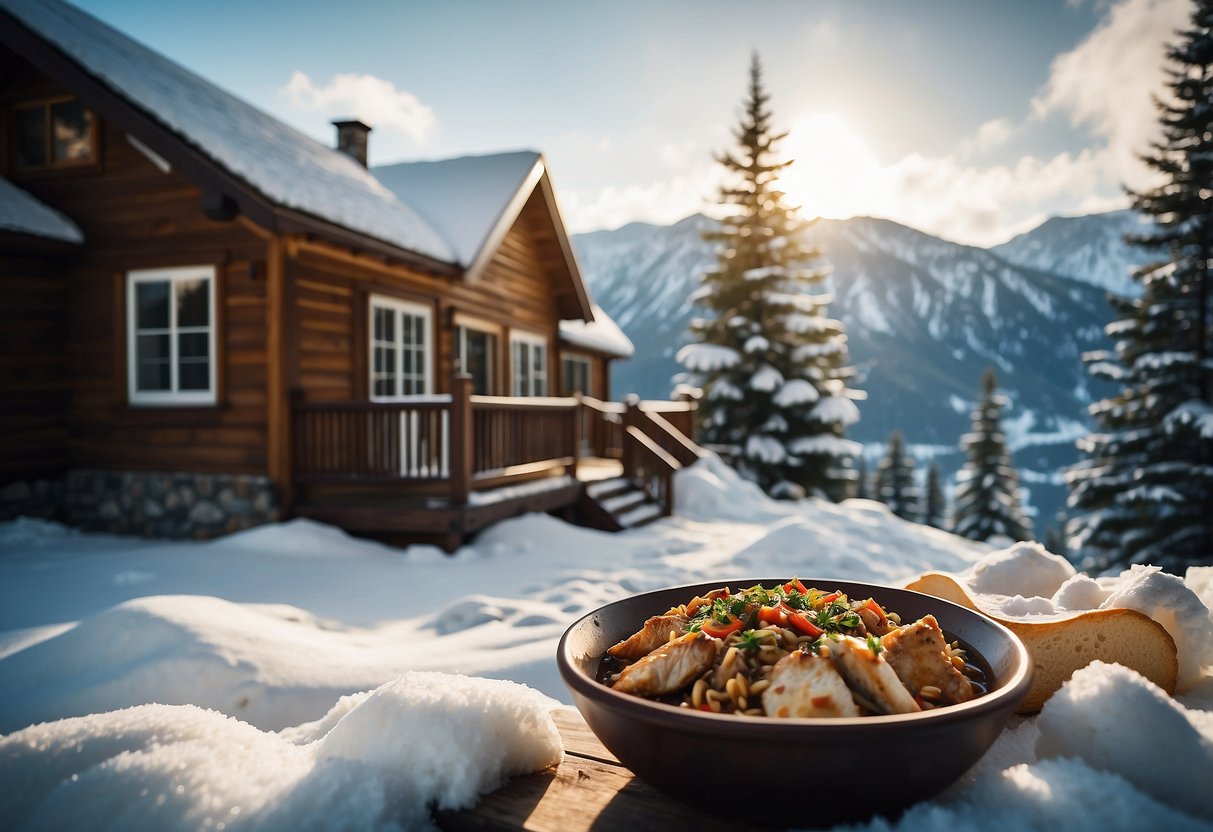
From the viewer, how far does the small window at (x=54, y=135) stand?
27.3 ft

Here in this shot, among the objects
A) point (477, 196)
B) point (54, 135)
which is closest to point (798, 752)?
point (54, 135)

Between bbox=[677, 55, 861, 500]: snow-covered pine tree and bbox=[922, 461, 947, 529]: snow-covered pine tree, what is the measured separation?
16541 millimetres

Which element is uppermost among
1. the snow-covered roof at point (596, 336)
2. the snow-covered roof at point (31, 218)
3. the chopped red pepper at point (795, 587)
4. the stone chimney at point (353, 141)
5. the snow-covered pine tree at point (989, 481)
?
the stone chimney at point (353, 141)

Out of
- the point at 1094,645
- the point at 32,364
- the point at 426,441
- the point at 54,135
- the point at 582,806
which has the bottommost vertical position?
the point at 582,806

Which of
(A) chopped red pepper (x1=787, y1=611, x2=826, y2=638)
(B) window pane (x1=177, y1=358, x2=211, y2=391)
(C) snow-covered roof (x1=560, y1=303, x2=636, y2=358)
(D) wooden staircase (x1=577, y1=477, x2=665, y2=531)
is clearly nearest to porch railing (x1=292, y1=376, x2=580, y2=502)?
(B) window pane (x1=177, y1=358, x2=211, y2=391)

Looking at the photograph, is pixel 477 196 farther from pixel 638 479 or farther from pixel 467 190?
pixel 638 479

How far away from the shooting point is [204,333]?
25.8 feet

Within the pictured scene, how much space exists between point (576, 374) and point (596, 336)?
1.09m

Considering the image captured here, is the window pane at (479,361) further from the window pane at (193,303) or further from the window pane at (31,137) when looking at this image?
the window pane at (31,137)

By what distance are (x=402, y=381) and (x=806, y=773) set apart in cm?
925

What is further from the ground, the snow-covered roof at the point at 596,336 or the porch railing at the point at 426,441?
the snow-covered roof at the point at 596,336

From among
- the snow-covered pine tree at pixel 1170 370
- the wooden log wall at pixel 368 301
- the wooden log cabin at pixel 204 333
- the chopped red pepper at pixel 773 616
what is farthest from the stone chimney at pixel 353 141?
the snow-covered pine tree at pixel 1170 370

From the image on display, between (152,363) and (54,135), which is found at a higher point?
(54,135)

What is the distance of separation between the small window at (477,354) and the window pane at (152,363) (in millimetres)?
3870
